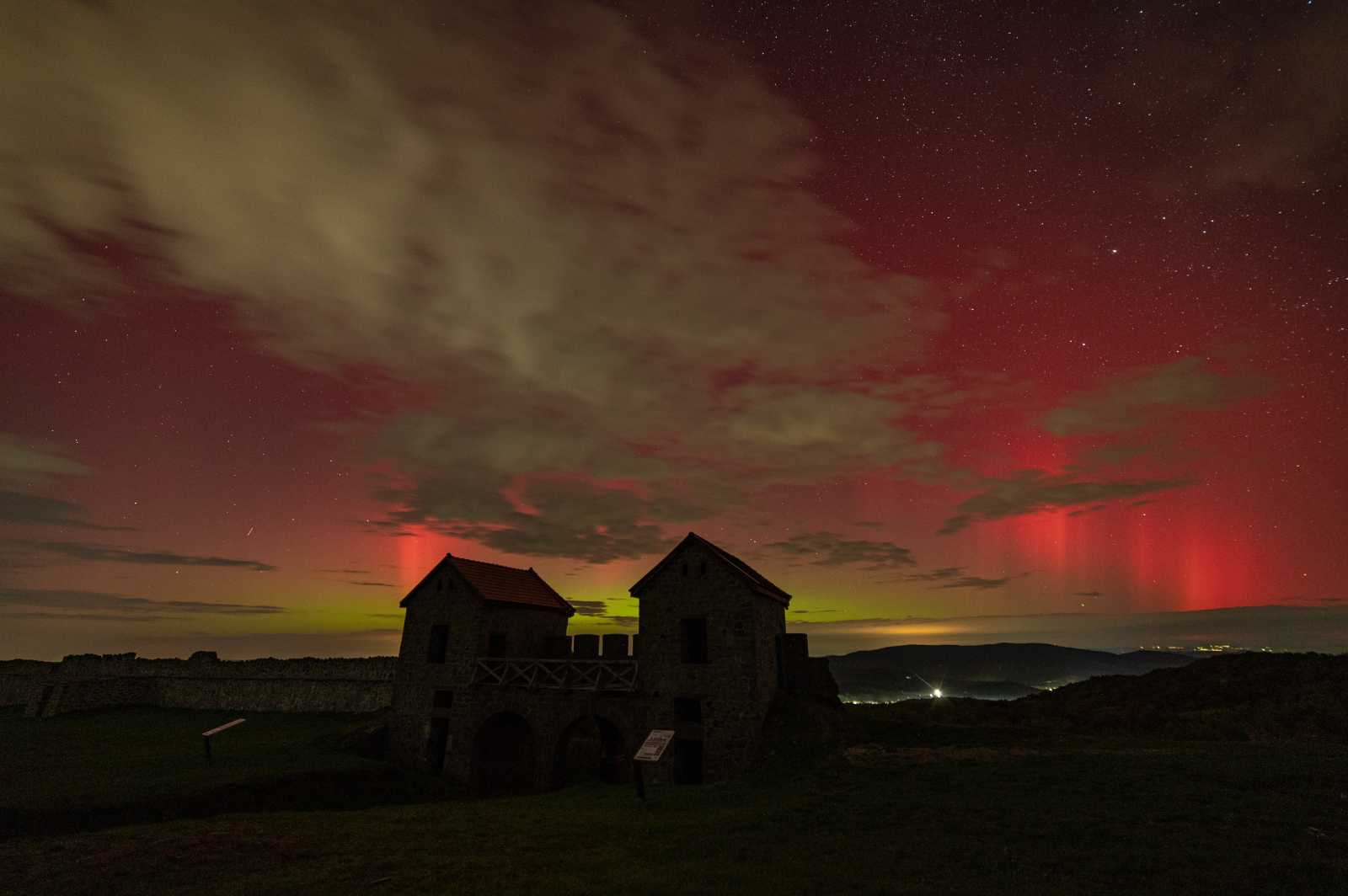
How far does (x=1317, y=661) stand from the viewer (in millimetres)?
47000

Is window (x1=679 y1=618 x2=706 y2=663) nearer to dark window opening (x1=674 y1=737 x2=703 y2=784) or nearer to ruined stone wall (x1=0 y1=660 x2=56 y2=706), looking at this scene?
dark window opening (x1=674 y1=737 x2=703 y2=784)

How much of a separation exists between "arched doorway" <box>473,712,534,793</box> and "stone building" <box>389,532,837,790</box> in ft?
0.24

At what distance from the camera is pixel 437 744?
94.5 feet

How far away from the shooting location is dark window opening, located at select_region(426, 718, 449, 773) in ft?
92.5

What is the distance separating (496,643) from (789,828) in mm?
20686

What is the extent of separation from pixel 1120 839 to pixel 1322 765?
1043 cm

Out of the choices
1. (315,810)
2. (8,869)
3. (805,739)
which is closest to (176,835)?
(8,869)

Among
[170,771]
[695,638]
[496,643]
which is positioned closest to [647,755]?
[695,638]

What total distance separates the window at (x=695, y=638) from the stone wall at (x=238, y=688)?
20317 mm

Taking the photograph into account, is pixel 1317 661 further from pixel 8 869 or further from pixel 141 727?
pixel 141 727

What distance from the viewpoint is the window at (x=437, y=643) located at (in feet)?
100

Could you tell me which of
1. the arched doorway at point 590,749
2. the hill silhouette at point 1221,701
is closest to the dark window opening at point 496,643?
the arched doorway at point 590,749

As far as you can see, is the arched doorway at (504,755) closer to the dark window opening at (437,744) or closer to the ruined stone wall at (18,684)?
the dark window opening at (437,744)

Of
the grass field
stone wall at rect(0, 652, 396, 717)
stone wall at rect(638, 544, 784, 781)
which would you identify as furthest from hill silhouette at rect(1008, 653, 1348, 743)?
stone wall at rect(0, 652, 396, 717)
